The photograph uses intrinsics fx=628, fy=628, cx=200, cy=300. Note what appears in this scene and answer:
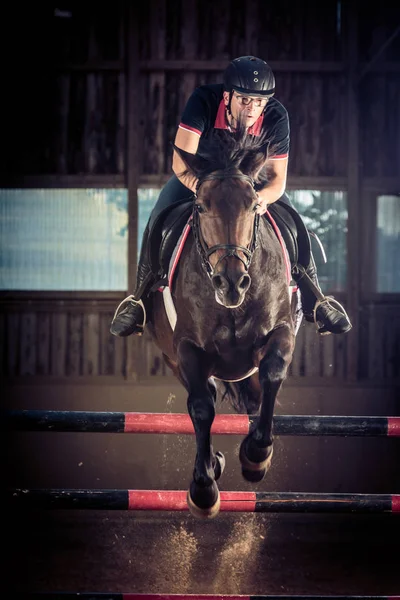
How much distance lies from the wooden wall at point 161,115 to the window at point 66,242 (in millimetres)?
152

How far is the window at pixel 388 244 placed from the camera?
7316 mm

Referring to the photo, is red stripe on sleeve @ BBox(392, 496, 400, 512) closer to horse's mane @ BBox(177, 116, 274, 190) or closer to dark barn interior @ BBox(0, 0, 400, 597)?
horse's mane @ BBox(177, 116, 274, 190)

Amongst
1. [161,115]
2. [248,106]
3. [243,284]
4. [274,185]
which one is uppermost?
[161,115]

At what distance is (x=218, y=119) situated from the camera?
295 cm

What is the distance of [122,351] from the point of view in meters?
7.28

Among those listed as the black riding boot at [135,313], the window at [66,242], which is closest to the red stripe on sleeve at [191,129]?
the black riding boot at [135,313]

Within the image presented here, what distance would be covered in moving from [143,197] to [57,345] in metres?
1.98

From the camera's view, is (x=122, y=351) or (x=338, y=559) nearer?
(x=338, y=559)

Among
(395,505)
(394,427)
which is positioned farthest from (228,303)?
(395,505)

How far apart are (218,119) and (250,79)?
0.30m

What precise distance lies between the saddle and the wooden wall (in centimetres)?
390

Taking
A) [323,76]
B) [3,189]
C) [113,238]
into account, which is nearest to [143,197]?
[113,238]

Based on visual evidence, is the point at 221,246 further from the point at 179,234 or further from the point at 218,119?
the point at 218,119

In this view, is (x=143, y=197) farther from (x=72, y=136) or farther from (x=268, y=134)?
(x=268, y=134)
